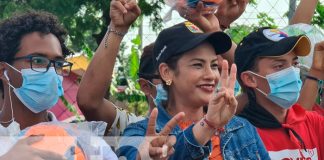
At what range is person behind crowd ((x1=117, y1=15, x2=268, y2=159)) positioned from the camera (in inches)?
121

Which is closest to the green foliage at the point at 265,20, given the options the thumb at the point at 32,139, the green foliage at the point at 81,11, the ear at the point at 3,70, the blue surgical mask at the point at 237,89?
the green foliage at the point at 81,11

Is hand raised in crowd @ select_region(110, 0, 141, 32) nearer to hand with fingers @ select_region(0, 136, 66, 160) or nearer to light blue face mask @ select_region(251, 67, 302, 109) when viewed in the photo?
light blue face mask @ select_region(251, 67, 302, 109)

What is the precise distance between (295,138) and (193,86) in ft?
2.82

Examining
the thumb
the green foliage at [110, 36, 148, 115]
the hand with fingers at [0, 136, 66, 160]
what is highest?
the thumb

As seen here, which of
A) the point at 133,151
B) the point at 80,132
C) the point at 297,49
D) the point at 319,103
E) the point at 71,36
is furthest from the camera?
the point at 71,36

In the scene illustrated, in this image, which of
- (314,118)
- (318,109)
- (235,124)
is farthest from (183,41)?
(318,109)

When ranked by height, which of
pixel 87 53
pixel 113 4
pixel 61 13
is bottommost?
pixel 87 53

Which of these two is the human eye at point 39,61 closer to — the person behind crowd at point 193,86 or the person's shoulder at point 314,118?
the person behind crowd at point 193,86

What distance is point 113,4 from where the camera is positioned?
346 centimetres

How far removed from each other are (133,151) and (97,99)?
0.69 m

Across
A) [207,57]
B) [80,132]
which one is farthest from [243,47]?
[80,132]

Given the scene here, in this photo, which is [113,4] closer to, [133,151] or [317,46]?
[133,151]

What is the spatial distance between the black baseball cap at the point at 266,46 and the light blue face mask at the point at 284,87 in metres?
0.12

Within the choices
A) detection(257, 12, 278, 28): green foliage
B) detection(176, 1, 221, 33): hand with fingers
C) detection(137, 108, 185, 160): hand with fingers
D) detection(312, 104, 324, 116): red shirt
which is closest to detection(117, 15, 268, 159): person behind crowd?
detection(176, 1, 221, 33): hand with fingers
